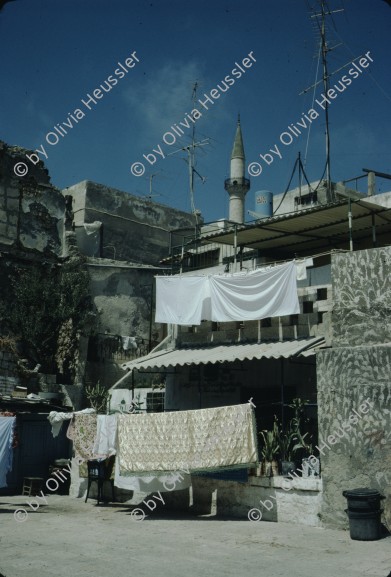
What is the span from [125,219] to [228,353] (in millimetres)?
14809

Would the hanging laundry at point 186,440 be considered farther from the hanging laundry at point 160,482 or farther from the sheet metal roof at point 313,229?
the sheet metal roof at point 313,229

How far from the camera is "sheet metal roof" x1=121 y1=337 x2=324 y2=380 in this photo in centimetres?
1197

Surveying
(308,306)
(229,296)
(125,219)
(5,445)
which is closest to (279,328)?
(308,306)

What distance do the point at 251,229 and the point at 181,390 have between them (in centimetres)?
493

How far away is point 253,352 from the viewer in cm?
1288

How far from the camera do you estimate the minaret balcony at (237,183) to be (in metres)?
31.6

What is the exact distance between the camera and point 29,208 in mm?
22312

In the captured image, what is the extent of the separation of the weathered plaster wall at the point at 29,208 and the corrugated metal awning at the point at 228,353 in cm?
896

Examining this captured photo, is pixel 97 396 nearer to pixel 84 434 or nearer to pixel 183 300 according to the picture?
pixel 84 434

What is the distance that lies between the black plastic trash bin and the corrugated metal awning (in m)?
2.98

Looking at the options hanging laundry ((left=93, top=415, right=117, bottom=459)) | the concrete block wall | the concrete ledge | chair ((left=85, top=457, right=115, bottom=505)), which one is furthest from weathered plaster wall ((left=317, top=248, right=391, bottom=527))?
chair ((left=85, top=457, right=115, bottom=505))

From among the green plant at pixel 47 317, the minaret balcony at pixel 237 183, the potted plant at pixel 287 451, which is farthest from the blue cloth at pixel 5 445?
the minaret balcony at pixel 237 183

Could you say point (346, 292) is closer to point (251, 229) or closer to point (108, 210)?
point (251, 229)

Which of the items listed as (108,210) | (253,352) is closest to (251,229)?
(253,352)
